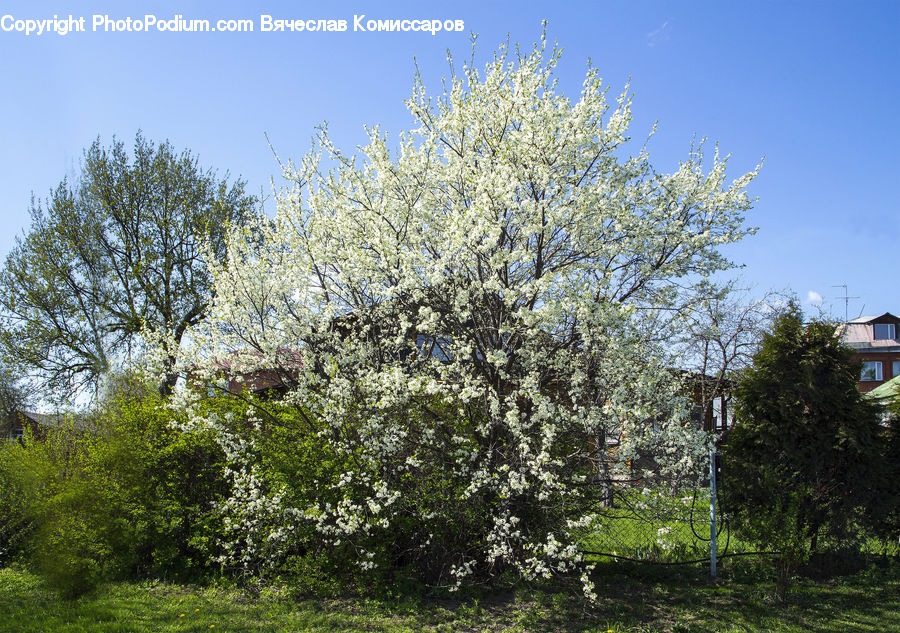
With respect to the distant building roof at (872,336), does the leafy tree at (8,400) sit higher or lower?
lower

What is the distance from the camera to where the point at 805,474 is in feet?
19.4

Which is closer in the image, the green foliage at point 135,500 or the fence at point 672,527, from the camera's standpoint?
the fence at point 672,527

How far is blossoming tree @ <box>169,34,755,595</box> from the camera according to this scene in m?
5.00

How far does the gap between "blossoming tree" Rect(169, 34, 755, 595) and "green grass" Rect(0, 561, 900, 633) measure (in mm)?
374

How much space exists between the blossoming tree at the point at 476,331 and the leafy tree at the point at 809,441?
1.29 m

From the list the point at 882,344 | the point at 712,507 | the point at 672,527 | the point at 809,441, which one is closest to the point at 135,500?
the point at 672,527

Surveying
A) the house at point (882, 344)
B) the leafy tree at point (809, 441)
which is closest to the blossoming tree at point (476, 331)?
the leafy tree at point (809, 441)

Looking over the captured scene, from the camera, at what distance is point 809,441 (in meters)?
5.93

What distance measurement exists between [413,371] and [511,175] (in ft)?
6.82

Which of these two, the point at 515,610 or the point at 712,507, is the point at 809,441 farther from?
the point at 515,610

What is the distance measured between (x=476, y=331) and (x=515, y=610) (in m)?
2.48

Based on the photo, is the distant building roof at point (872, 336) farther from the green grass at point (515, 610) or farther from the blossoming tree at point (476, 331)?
the blossoming tree at point (476, 331)

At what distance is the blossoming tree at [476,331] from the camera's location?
5.00 m

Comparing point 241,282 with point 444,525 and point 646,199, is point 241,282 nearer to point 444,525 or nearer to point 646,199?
point 444,525
